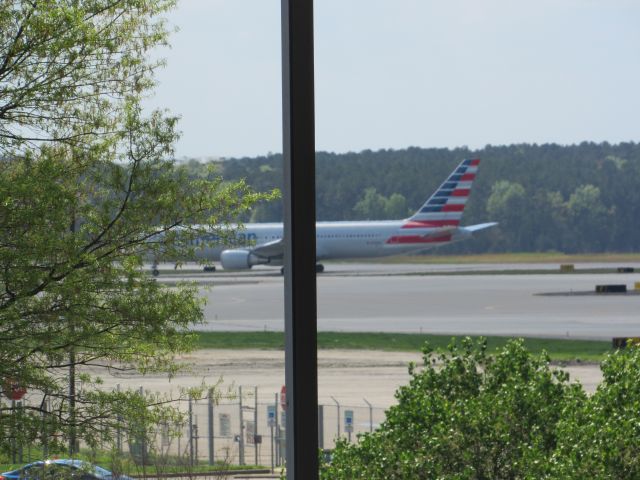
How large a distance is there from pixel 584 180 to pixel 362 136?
7922 mm

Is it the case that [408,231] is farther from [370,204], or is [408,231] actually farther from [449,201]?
[449,201]

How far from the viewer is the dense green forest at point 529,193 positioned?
11.9 meters

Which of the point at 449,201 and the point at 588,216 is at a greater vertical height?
the point at 449,201

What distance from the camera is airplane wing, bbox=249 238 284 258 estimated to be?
32.2 feet

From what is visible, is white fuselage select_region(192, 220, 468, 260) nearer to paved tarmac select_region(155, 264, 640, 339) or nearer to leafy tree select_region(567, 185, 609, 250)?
paved tarmac select_region(155, 264, 640, 339)

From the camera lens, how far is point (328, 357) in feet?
26.8

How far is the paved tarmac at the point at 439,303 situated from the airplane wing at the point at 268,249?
26.5 inches

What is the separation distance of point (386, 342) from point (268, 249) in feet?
6.63

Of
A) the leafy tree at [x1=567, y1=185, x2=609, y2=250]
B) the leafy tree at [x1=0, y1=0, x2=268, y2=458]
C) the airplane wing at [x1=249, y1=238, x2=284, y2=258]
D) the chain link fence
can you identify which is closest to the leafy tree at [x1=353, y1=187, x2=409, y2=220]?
the airplane wing at [x1=249, y1=238, x2=284, y2=258]

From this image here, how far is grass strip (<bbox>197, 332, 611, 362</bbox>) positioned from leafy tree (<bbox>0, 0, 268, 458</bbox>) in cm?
595

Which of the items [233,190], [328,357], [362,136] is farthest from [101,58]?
[362,136]

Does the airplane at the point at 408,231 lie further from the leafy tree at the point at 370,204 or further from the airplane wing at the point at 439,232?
the leafy tree at the point at 370,204

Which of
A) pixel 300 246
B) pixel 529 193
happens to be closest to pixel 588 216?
pixel 529 193

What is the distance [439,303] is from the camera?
38.8ft
